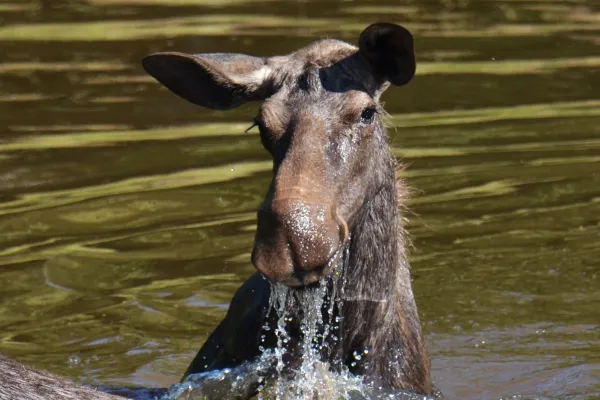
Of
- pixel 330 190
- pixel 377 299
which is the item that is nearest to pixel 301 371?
pixel 377 299

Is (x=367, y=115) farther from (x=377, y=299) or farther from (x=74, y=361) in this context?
(x=74, y=361)

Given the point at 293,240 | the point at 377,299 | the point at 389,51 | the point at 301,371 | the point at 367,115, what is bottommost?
the point at 301,371

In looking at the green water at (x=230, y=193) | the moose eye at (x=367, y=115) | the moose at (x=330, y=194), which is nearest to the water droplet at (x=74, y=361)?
the green water at (x=230, y=193)

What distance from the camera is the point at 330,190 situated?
21.5ft

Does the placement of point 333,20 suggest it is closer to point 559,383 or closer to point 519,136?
point 519,136

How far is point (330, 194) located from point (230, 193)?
5.46m

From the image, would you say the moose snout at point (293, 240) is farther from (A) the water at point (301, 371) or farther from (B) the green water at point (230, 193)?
(B) the green water at point (230, 193)

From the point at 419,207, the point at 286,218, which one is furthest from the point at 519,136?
the point at 286,218

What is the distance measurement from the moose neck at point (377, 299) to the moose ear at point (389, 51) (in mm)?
498

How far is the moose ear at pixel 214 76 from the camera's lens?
290 inches

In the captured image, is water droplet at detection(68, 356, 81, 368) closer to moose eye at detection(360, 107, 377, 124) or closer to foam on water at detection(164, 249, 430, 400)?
foam on water at detection(164, 249, 430, 400)

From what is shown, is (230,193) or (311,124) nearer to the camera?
(311,124)

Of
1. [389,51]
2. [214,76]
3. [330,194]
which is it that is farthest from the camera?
[214,76]

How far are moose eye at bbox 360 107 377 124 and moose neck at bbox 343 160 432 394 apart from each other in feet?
1.11
